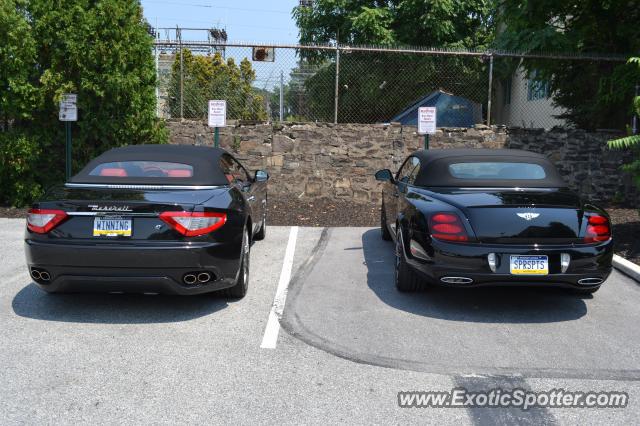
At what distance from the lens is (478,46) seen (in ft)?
80.7

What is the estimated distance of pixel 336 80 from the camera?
492 inches

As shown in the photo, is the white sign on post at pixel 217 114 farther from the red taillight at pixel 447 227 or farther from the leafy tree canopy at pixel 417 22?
the leafy tree canopy at pixel 417 22

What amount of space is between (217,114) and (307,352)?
7.50 metres

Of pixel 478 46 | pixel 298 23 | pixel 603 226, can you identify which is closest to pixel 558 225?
pixel 603 226

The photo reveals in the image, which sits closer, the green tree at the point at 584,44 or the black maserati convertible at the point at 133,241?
the black maserati convertible at the point at 133,241

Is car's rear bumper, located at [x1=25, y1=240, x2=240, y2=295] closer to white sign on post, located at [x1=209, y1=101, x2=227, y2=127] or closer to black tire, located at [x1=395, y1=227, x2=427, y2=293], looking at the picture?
black tire, located at [x1=395, y1=227, x2=427, y2=293]

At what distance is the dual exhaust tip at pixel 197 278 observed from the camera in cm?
508

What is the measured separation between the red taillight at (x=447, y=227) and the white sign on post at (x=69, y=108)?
24.3 feet

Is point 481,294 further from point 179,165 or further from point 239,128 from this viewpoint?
point 239,128

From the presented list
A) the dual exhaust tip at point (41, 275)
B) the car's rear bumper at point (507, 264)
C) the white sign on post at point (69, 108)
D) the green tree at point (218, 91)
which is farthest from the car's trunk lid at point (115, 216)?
the green tree at point (218, 91)

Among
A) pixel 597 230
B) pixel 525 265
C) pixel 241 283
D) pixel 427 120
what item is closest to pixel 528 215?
pixel 525 265

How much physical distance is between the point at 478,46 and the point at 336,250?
18.7 m

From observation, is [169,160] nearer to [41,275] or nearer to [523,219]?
[41,275]

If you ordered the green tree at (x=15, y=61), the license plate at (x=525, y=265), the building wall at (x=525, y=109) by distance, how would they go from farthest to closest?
the building wall at (x=525, y=109) < the green tree at (x=15, y=61) < the license plate at (x=525, y=265)
